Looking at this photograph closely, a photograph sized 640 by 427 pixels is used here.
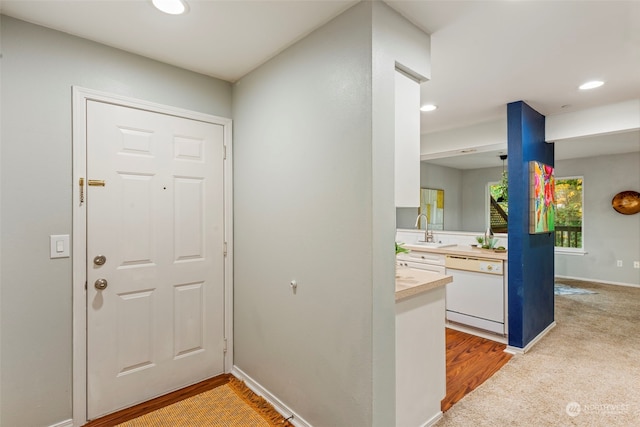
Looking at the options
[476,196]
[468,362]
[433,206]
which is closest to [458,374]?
[468,362]

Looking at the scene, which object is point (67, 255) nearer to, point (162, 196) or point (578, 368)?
point (162, 196)

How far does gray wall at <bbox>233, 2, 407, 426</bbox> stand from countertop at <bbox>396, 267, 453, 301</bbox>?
140 mm

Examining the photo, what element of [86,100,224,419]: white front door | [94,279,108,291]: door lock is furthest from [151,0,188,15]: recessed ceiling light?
[94,279,108,291]: door lock

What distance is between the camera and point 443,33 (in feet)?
6.14

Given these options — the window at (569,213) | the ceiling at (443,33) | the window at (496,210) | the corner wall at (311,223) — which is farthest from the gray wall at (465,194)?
the corner wall at (311,223)

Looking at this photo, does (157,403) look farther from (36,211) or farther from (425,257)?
(425,257)

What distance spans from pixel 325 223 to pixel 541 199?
2.62 metres

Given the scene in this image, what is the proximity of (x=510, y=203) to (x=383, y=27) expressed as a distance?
2.26 meters

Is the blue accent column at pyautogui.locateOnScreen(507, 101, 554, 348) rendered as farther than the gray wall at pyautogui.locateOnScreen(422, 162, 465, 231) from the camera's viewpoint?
No

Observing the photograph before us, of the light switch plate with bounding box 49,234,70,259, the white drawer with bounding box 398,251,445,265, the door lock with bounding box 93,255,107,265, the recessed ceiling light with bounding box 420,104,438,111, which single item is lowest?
the white drawer with bounding box 398,251,445,265

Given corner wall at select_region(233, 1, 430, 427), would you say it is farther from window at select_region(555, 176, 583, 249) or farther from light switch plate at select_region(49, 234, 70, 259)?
window at select_region(555, 176, 583, 249)

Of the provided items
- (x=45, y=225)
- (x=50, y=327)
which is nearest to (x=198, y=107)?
(x=45, y=225)

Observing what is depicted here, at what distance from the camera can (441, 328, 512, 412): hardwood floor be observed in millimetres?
2398

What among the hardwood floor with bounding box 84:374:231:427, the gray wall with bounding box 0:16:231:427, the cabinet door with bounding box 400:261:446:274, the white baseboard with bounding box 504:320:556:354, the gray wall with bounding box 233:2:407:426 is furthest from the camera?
the cabinet door with bounding box 400:261:446:274
